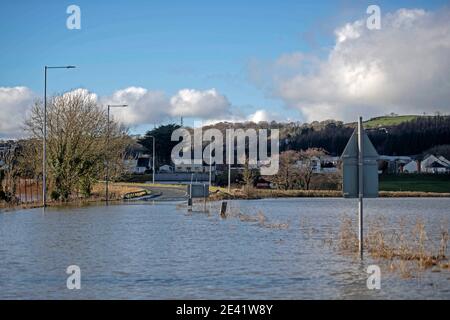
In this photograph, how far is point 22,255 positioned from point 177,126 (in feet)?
360

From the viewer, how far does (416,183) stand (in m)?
108

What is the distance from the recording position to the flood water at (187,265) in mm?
13555

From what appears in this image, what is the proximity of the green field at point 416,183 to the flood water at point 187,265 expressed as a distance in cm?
7118

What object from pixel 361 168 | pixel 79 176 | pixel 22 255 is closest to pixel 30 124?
pixel 79 176

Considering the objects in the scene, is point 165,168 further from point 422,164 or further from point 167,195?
A: point 167,195

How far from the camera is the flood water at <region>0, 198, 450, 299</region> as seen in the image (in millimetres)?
13555

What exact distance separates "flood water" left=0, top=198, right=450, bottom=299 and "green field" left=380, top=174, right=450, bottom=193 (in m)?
71.2

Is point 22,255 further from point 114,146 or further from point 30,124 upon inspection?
point 114,146

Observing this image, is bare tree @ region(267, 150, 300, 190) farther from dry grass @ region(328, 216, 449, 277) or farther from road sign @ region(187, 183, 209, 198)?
dry grass @ region(328, 216, 449, 277)

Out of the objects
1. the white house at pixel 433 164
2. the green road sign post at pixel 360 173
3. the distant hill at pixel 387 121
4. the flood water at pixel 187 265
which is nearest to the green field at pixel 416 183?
the white house at pixel 433 164

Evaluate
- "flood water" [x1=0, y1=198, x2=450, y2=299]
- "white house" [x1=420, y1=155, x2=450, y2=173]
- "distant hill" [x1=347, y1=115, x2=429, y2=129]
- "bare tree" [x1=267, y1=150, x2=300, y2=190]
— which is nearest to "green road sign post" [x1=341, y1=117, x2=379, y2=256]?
"flood water" [x1=0, y1=198, x2=450, y2=299]

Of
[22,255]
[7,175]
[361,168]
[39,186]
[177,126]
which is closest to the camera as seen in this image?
[361,168]

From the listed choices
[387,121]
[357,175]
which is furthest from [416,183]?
[357,175]
